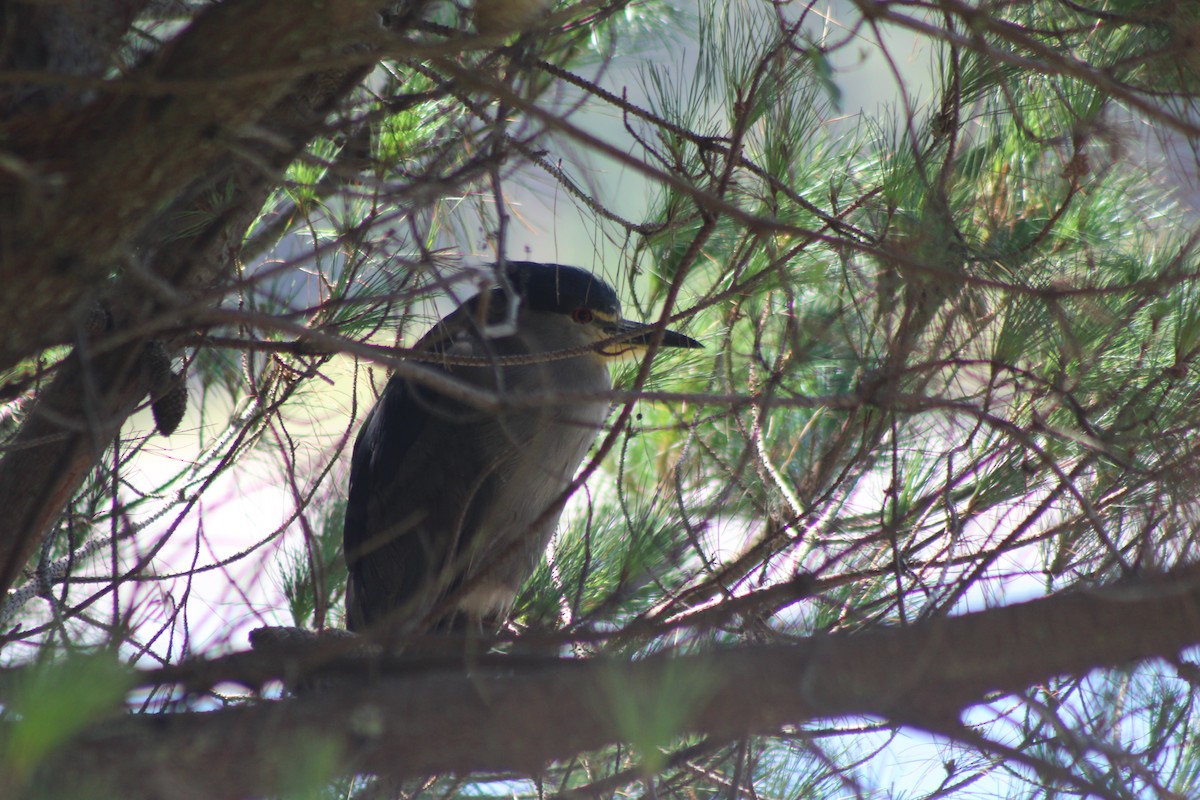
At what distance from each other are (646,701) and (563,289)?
1.96m

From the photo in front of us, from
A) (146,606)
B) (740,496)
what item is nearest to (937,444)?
(740,496)

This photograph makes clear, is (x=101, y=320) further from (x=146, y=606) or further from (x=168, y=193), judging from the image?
(x=168, y=193)

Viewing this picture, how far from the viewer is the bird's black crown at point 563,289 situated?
2695 millimetres

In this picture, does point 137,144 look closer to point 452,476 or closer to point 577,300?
point 452,476

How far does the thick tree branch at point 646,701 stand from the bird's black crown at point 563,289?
1.77 metres

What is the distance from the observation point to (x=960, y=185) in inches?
65.4

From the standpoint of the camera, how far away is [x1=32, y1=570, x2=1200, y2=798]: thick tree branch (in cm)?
85

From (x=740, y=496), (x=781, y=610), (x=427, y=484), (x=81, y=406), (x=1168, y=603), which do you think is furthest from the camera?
(x=427, y=484)

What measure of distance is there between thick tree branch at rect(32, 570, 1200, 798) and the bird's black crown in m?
1.77

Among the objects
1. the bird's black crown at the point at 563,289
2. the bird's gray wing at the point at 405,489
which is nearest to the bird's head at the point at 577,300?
the bird's black crown at the point at 563,289

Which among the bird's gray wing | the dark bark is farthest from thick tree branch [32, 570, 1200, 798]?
the bird's gray wing

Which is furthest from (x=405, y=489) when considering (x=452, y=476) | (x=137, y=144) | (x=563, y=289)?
(x=137, y=144)

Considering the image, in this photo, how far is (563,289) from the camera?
2727 millimetres

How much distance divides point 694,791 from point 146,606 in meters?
1.04
